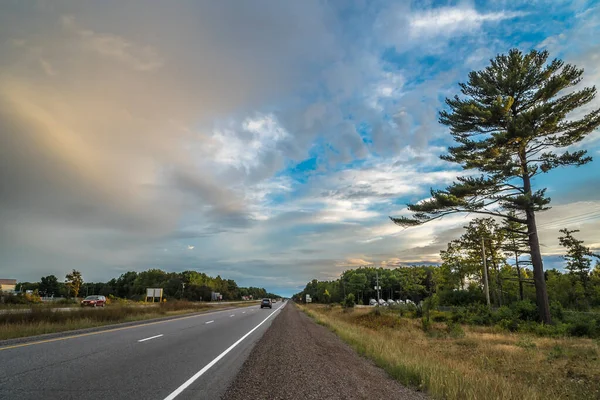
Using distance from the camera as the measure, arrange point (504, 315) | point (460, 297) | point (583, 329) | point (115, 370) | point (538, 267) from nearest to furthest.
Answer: point (115, 370) → point (583, 329) → point (538, 267) → point (504, 315) → point (460, 297)

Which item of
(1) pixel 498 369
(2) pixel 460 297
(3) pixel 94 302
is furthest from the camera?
(2) pixel 460 297

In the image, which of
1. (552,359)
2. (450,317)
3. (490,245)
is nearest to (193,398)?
(552,359)

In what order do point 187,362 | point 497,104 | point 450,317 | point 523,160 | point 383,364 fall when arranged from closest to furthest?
1. point 187,362
2. point 383,364
3. point 497,104
4. point 523,160
5. point 450,317

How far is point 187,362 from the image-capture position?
8953mm

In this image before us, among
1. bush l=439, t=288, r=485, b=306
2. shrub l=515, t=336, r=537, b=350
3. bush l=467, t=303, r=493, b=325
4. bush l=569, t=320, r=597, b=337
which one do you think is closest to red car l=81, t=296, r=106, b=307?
bush l=467, t=303, r=493, b=325

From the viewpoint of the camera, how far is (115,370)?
24.8ft

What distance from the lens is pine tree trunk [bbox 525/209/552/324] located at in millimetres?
23141

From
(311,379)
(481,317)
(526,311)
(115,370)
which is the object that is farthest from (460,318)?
(115,370)

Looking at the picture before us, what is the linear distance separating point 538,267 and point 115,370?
25.5m

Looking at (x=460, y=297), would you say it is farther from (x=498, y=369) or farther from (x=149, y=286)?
(x=149, y=286)

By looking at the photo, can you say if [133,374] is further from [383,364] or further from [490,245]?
[490,245]

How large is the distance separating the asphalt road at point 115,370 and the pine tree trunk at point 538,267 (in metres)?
21.2

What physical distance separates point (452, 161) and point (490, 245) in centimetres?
2905

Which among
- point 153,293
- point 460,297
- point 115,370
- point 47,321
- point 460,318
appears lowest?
point 460,297
